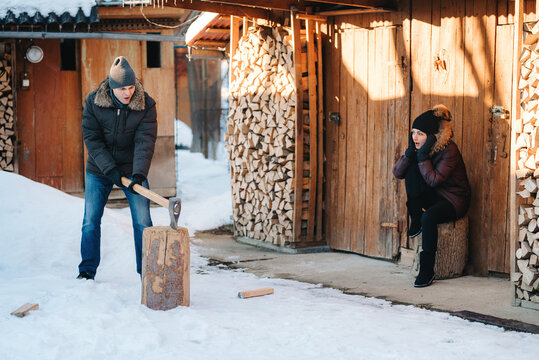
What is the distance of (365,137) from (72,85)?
6075mm

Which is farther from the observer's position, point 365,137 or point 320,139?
point 320,139

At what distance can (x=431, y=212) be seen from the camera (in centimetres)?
627

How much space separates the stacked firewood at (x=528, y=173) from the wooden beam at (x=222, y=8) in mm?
3470

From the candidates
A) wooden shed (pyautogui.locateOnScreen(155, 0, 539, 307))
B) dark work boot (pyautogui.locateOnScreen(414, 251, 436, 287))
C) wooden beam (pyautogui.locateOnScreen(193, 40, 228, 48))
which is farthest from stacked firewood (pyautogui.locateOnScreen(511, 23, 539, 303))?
wooden beam (pyautogui.locateOnScreen(193, 40, 228, 48))

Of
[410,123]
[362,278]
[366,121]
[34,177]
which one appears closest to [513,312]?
[362,278]

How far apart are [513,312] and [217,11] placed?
4461 mm

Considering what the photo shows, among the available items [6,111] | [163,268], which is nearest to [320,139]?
[163,268]

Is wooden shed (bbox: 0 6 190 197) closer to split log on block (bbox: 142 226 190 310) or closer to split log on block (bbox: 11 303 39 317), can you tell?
split log on block (bbox: 142 226 190 310)

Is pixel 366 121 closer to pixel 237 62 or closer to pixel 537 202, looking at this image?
pixel 237 62

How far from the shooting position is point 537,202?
5230 mm

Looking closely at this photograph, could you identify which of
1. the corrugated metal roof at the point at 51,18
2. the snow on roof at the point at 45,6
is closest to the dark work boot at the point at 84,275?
the corrugated metal roof at the point at 51,18

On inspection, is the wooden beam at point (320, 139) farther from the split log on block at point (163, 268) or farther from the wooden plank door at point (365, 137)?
the split log on block at point (163, 268)

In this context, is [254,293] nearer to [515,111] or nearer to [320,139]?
[515,111]

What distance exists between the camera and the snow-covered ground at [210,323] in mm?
4199
